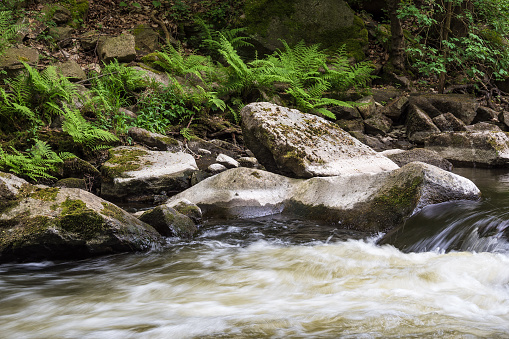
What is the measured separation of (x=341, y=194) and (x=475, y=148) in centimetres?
449

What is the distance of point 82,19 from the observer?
11422 millimetres

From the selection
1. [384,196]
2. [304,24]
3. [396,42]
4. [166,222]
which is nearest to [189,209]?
[166,222]

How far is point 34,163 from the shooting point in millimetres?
5430

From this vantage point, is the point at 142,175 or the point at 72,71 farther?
the point at 72,71

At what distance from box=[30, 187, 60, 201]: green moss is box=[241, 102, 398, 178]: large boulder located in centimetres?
272

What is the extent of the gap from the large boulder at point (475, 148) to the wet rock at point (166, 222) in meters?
5.87

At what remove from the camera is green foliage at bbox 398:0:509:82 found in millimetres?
9938

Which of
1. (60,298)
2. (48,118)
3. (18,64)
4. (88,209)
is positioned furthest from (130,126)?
(60,298)

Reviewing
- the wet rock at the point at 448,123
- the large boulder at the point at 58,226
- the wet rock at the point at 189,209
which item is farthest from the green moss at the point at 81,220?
the wet rock at the point at 448,123

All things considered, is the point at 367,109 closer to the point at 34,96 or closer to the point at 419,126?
the point at 419,126

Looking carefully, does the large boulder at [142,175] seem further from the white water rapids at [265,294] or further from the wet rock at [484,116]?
the wet rock at [484,116]

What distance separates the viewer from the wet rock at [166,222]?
398cm

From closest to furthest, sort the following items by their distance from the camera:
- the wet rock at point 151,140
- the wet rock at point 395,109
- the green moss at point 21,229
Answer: the green moss at point 21,229
the wet rock at point 151,140
the wet rock at point 395,109

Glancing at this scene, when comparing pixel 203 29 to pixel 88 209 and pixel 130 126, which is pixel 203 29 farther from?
Result: pixel 88 209
